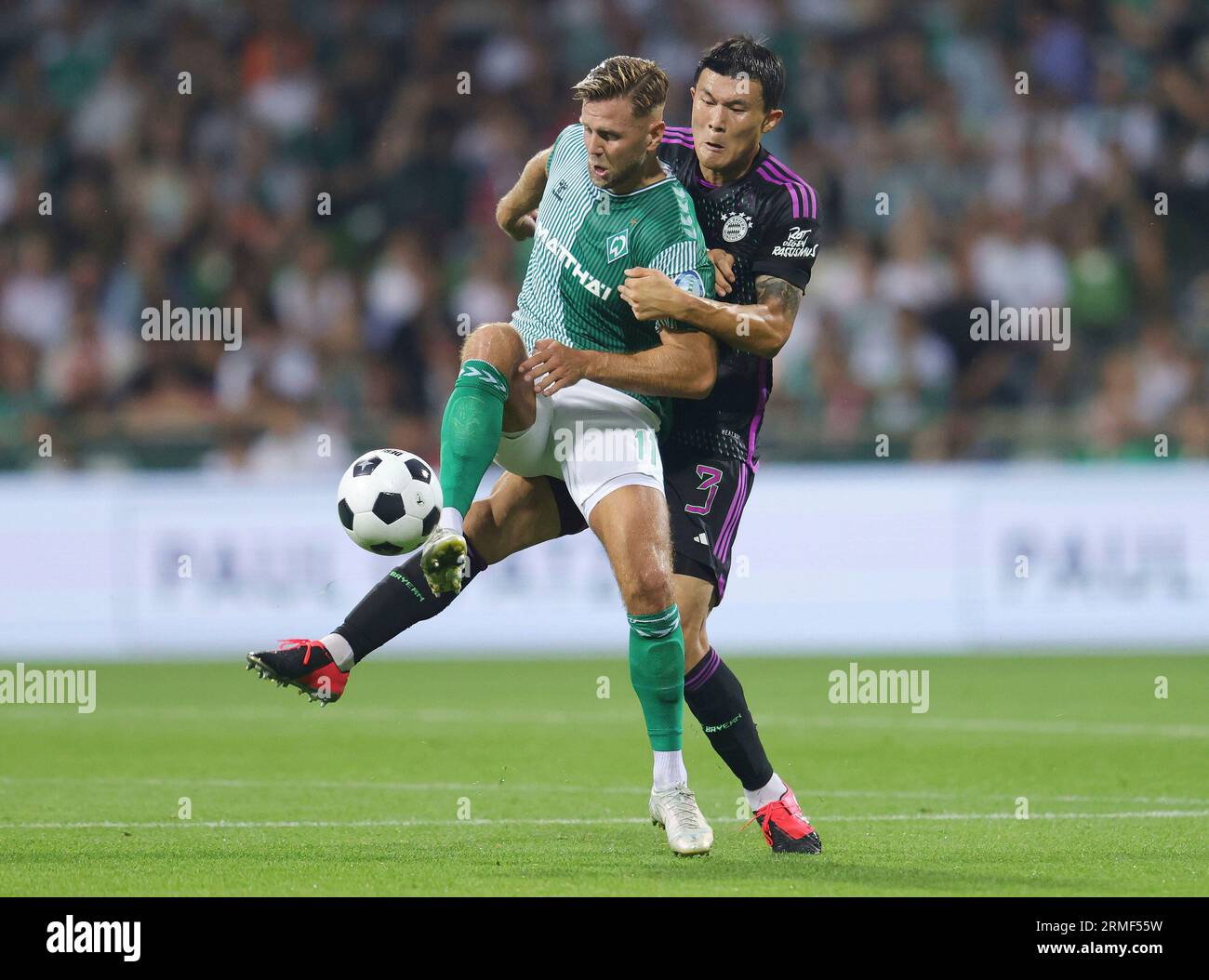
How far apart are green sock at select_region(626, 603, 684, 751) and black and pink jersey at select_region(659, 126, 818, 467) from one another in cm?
91

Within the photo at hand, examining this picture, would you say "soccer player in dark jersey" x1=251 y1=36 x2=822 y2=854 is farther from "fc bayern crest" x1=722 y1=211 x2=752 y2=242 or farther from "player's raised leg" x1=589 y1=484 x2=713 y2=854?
"player's raised leg" x1=589 y1=484 x2=713 y2=854

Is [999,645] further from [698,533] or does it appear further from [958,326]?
[698,533]

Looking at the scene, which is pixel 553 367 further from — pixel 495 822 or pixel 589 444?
pixel 495 822

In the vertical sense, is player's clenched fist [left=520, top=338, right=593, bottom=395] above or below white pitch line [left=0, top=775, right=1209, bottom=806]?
above

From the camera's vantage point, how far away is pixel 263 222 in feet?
58.1

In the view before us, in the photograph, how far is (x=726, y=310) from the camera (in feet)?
22.6

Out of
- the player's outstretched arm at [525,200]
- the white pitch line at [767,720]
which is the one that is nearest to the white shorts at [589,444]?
the player's outstretched arm at [525,200]

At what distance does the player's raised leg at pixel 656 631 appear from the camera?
22.2ft

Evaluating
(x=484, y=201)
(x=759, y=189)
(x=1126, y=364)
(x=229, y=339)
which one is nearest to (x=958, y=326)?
(x=1126, y=364)

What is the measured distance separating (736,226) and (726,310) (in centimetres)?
54

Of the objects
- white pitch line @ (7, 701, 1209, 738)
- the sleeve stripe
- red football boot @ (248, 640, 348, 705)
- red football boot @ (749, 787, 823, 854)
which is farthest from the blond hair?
white pitch line @ (7, 701, 1209, 738)

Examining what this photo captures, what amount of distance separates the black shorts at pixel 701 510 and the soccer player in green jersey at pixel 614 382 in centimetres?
25

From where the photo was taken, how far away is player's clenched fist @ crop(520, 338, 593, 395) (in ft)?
22.1
